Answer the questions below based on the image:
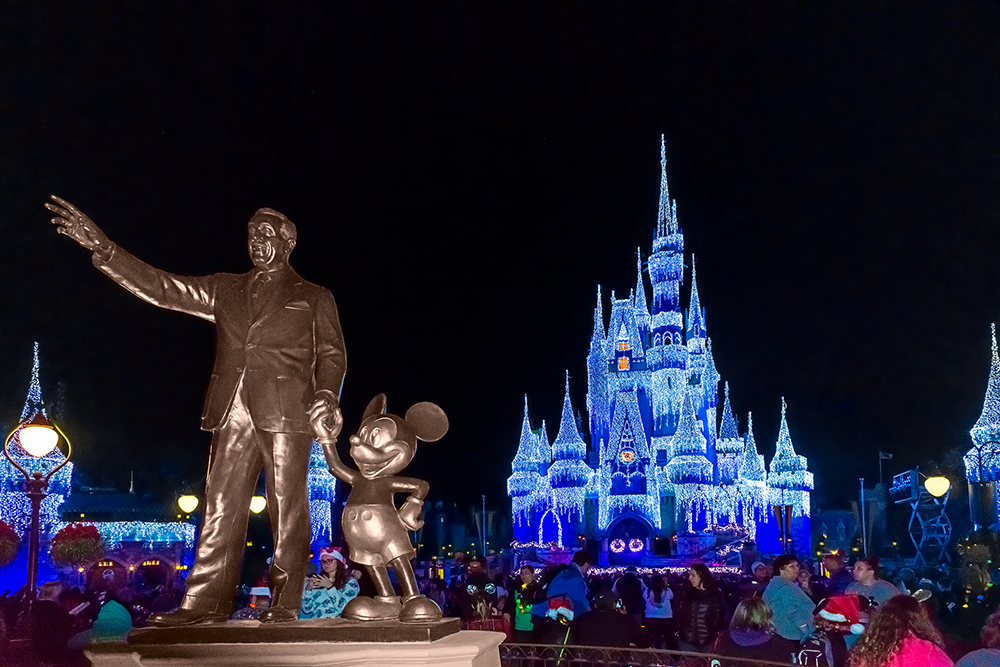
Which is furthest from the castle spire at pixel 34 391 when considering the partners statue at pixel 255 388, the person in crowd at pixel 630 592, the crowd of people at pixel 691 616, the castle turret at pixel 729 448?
the castle turret at pixel 729 448

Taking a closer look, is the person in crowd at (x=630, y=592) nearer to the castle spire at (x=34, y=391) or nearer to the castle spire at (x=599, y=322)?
the castle spire at (x=34, y=391)

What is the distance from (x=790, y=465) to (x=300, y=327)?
60229 mm

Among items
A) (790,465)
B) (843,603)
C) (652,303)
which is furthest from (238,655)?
(652,303)

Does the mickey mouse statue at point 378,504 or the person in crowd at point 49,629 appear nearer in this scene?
the mickey mouse statue at point 378,504

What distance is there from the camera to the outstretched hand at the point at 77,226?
4.98 meters

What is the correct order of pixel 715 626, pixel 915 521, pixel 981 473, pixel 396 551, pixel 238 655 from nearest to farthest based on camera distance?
pixel 238 655
pixel 396 551
pixel 715 626
pixel 981 473
pixel 915 521

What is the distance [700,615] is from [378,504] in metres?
4.26

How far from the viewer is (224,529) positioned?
4.91m

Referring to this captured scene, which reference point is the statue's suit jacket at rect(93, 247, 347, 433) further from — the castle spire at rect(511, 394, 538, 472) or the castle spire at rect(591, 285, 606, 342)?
the castle spire at rect(591, 285, 606, 342)

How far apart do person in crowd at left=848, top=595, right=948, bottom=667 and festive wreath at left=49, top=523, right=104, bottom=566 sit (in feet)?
44.3

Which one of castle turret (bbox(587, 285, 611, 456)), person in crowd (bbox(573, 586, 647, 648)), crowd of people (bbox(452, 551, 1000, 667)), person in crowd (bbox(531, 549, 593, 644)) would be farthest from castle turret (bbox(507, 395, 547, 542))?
person in crowd (bbox(573, 586, 647, 648))

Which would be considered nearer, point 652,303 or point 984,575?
point 984,575

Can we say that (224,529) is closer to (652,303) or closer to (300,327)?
(300,327)

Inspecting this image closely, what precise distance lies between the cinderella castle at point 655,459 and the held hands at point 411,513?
5189 centimetres
